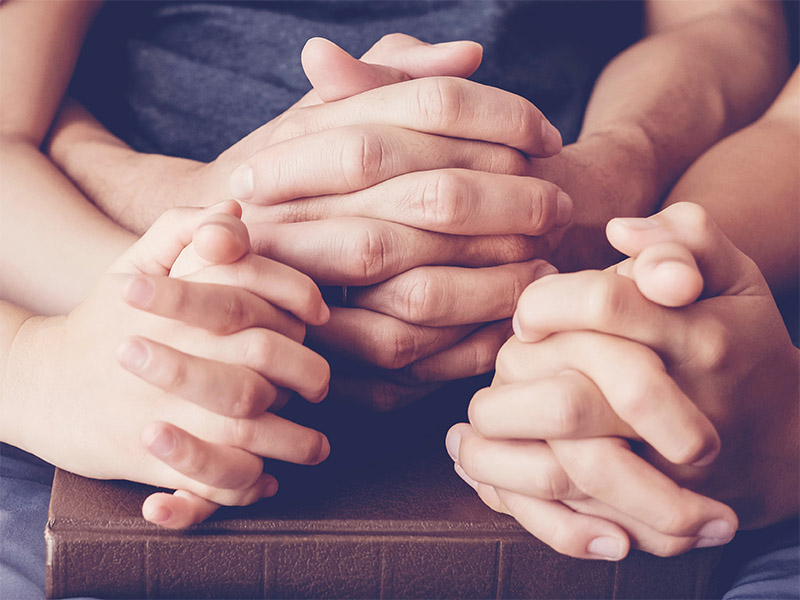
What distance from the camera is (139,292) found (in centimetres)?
47

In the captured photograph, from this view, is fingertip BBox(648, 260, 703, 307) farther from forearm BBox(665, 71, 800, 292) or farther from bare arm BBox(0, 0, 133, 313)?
bare arm BBox(0, 0, 133, 313)

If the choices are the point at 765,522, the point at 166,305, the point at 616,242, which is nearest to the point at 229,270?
the point at 166,305

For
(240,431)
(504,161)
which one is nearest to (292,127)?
(504,161)

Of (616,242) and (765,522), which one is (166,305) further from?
(765,522)

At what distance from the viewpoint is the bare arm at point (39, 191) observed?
76 cm

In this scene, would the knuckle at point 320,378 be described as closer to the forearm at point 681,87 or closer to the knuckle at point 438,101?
the knuckle at point 438,101

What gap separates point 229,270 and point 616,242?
10.4 inches

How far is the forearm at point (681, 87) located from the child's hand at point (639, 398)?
0.31m

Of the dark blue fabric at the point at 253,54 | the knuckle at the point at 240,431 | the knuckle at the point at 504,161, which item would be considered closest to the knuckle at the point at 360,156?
the knuckle at the point at 504,161

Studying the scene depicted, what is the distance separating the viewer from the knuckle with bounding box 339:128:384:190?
59 cm

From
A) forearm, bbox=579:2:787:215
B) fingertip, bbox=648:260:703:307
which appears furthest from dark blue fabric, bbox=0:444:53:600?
forearm, bbox=579:2:787:215

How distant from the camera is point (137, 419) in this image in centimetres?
53

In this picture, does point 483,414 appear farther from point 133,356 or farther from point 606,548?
point 133,356

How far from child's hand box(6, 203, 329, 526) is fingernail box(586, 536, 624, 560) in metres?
0.20
